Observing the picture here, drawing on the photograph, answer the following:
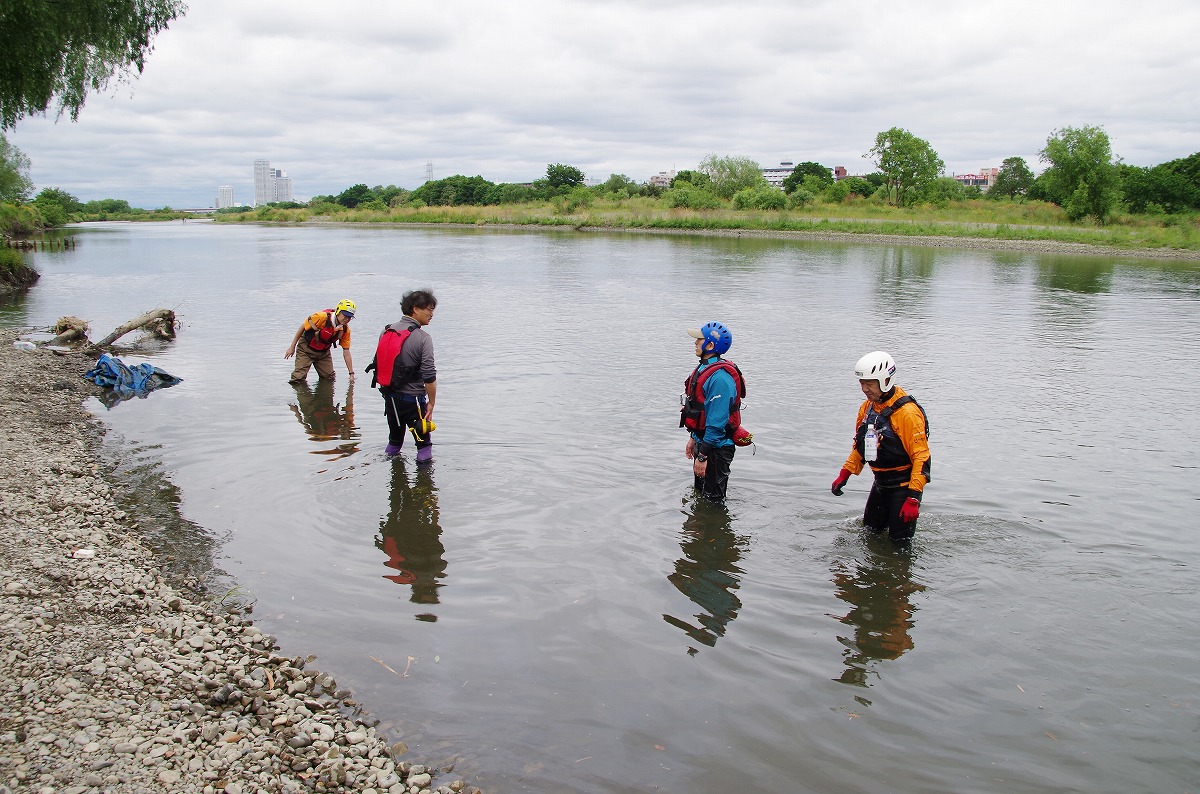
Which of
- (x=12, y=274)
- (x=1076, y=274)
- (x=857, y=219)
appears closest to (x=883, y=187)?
(x=857, y=219)

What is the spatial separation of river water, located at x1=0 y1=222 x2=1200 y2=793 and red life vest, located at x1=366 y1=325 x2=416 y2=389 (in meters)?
1.31

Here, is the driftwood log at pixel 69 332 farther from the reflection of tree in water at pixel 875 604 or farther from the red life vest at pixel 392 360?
the reflection of tree in water at pixel 875 604

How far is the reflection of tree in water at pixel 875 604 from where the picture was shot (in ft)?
19.8

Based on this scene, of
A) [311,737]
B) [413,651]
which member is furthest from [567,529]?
[311,737]

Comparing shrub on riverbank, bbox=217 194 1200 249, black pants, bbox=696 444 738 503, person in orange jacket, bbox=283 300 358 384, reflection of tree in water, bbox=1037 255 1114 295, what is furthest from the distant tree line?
black pants, bbox=696 444 738 503

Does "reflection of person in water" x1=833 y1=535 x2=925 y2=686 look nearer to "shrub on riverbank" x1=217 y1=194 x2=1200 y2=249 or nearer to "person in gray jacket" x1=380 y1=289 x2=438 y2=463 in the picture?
"person in gray jacket" x1=380 y1=289 x2=438 y2=463

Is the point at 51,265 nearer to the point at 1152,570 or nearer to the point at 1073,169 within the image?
the point at 1152,570

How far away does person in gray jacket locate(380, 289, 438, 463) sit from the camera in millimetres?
8414

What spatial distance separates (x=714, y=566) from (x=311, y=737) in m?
3.89

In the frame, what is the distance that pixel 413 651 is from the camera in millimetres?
5852

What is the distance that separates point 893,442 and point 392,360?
4.92 meters

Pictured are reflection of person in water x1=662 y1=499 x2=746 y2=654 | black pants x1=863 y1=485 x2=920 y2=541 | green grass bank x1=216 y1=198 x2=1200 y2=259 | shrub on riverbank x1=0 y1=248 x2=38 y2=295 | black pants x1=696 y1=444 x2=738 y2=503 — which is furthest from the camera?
green grass bank x1=216 y1=198 x2=1200 y2=259

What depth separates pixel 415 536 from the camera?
311 inches

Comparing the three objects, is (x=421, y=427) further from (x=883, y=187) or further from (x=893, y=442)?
(x=883, y=187)
